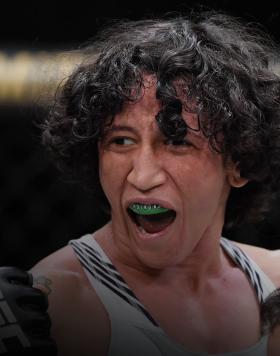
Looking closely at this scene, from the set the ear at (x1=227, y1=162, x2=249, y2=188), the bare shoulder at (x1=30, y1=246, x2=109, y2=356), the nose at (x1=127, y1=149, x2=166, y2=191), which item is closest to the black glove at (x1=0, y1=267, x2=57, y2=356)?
the bare shoulder at (x1=30, y1=246, x2=109, y2=356)

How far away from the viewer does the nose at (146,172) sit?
620 mm

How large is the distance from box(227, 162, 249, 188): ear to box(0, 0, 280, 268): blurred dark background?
0.72ft

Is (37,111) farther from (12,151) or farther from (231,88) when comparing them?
(231,88)

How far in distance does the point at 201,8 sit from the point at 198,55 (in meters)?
0.17

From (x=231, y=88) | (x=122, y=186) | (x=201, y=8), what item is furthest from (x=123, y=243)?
(x=201, y=8)

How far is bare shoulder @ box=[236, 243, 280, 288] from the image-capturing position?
0.80 meters

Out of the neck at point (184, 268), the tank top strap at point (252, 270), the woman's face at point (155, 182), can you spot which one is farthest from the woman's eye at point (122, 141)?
the tank top strap at point (252, 270)

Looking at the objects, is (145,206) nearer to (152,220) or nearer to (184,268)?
(152,220)

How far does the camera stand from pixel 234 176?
723 mm

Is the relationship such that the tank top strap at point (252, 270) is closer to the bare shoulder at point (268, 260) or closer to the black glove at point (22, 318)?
the bare shoulder at point (268, 260)

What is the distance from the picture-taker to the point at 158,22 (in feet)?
2.53

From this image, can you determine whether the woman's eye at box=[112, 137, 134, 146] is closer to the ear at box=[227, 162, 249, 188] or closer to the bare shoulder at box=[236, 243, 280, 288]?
the ear at box=[227, 162, 249, 188]

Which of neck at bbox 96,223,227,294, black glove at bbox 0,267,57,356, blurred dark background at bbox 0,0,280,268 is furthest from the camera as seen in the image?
blurred dark background at bbox 0,0,280,268

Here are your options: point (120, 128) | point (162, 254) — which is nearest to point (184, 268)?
point (162, 254)
